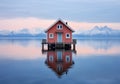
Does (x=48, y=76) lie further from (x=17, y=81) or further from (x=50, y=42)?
(x=50, y=42)

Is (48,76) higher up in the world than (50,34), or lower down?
lower down

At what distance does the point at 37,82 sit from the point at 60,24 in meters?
40.4

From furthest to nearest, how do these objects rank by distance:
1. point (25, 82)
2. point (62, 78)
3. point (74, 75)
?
point (74, 75), point (62, 78), point (25, 82)

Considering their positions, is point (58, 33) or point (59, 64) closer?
point (59, 64)

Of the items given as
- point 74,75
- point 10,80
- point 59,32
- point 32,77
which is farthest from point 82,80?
point 59,32

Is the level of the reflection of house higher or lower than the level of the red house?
lower

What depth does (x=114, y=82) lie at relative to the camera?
2366 centimetres

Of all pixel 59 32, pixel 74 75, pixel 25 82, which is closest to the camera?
pixel 25 82

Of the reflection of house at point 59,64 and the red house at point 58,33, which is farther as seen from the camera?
the red house at point 58,33

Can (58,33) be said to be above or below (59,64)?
above

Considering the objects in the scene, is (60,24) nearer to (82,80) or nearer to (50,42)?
(50,42)

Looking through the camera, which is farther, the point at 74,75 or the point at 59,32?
the point at 59,32

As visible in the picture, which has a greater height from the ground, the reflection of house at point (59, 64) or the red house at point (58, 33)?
the red house at point (58, 33)

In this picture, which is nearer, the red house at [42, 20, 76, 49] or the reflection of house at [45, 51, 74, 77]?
the reflection of house at [45, 51, 74, 77]
